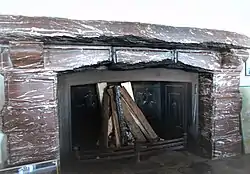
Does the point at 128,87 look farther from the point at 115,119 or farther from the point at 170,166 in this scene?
the point at 170,166

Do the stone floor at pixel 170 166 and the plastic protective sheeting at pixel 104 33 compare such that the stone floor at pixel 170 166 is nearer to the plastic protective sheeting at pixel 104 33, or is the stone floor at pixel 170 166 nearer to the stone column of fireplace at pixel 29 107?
the stone column of fireplace at pixel 29 107

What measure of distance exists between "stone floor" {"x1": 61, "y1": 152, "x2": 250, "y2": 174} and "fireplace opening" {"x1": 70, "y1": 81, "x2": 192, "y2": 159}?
0.11 m

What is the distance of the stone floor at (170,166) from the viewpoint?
1857mm

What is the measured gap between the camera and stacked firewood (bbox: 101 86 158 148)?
2.19 m

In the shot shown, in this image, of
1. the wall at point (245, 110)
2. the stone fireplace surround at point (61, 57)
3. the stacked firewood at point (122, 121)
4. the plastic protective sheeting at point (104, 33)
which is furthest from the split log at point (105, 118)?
the wall at point (245, 110)

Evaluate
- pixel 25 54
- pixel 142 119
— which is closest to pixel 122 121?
pixel 142 119

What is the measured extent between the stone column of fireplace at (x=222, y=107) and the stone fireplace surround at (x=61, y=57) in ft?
0.09

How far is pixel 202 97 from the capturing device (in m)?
2.20

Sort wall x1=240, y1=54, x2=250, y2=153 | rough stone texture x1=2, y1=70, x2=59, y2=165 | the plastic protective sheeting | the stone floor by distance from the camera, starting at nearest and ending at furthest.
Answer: the plastic protective sheeting, rough stone texture x1=2, y1=70, x2=59, y2=165, the stone floor, wall x1=240, y1=54, x2=250, y2=153

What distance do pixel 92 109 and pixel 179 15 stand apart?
93cm

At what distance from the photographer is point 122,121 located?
7.30ft

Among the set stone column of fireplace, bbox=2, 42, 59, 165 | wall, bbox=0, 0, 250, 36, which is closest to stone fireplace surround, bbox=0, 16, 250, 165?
stone column of fireplace, bbox=2, 42, 59, 165

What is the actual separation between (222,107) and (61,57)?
4.08 feet

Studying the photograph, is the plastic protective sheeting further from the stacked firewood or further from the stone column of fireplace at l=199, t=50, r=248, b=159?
the stacked firewood
